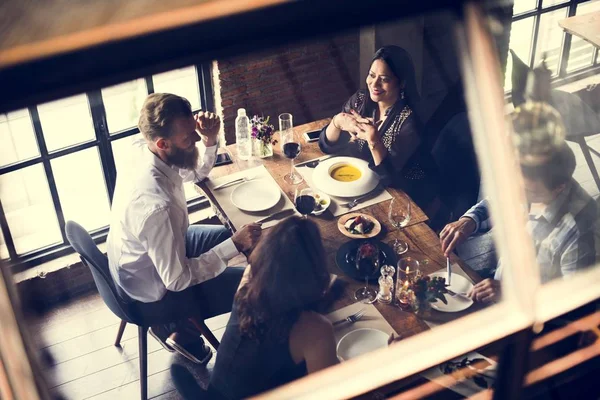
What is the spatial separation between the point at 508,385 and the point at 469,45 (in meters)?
0.28

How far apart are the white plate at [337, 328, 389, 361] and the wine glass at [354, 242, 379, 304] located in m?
0.09

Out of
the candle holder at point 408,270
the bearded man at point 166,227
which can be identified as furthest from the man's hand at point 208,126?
the candle holder at point 408,270

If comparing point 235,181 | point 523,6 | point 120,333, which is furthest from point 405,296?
point 523,6

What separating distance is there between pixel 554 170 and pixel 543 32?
2.11m

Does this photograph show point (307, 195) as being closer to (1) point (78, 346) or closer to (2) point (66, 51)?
(1) point (78, 346)

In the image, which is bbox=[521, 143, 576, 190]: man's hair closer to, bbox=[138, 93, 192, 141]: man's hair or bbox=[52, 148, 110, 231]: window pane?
Result: bbox=[138, 93, 192, 141]: man's hair

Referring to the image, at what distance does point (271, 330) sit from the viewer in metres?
1.48

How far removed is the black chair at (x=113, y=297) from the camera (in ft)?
5.38

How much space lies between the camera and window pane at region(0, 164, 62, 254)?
2445 millimetres

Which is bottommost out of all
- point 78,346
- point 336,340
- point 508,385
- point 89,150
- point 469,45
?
point 78,346

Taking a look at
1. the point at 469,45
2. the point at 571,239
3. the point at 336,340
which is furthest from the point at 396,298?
the point at 469,45

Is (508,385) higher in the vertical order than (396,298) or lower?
higher

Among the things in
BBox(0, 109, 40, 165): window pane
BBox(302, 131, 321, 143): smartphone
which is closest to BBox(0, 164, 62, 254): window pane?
BBox(0, 109, 40, 165): window pane

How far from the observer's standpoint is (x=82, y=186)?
2.52m
